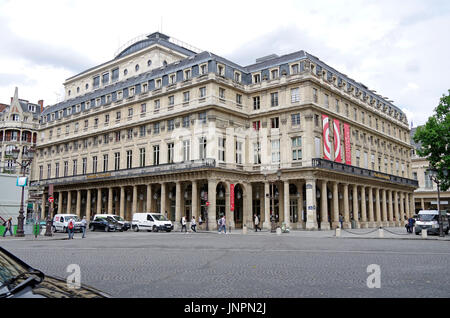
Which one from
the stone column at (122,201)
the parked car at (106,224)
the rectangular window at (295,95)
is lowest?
the parked car at (106,224)

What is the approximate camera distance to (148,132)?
50.5m

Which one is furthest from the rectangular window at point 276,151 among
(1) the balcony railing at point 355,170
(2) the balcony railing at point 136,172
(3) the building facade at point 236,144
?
(2) the balcony railing at point 136,172

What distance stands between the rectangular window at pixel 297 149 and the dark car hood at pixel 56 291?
131 ft

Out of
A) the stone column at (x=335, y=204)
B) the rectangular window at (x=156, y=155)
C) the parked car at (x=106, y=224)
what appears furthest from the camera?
the rectangular window at (x=156, y=155)

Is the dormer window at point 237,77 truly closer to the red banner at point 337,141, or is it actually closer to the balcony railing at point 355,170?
the red banner at point 337,141

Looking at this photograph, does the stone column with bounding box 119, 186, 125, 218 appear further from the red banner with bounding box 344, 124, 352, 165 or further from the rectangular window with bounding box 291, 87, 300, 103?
the red banner with bounding box 344, 124, 352, 165

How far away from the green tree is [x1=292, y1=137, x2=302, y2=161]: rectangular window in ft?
38.9

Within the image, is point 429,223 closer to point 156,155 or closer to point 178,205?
point 178,205

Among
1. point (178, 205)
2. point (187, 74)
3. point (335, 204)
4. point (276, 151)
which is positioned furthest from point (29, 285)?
point (187, 74)

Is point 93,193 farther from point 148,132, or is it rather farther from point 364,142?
point 364,142

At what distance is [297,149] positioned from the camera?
42969mm

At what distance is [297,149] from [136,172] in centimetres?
2048

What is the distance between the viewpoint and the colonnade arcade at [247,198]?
4197cm

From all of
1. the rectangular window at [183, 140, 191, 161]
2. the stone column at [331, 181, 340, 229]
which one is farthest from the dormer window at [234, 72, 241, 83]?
the stone column at [331, 181, 340, 229]
